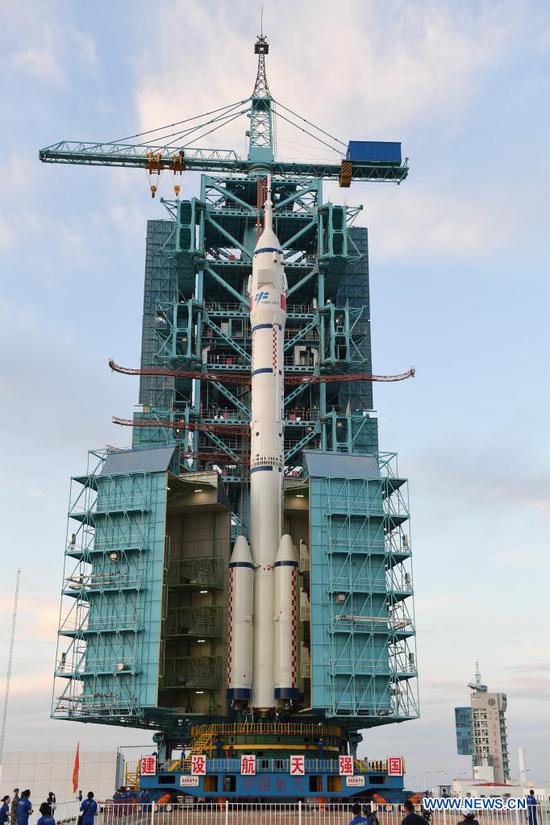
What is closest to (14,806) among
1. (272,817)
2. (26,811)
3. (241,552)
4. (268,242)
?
(26,811)

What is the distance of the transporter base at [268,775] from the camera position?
5000 cm

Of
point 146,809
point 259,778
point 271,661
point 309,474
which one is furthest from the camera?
point 309,474

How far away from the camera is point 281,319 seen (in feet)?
206

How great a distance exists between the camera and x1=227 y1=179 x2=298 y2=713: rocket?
2108 inches

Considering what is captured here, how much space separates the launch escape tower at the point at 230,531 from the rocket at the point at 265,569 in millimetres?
2057

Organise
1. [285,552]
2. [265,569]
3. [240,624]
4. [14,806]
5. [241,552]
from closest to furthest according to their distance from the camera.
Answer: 1. [14,806]
2. [240,624]
3. [285,552]
4. [265,569]
5. [241,552]

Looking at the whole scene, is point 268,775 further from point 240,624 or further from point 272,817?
point 272,817

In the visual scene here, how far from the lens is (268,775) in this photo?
5056cm

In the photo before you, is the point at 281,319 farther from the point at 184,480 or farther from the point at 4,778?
the point at 4,778

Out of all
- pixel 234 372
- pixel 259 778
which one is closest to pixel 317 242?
pixel 234 372

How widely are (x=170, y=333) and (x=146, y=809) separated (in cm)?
4246

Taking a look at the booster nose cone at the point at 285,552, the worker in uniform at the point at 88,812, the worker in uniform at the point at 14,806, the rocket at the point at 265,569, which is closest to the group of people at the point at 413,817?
the worker in uniform at the point at 88,812

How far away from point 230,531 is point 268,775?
17.4 m

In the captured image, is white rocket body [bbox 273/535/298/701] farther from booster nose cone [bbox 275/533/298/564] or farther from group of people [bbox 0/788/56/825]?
group of people [bbox 0/788/56/825]
